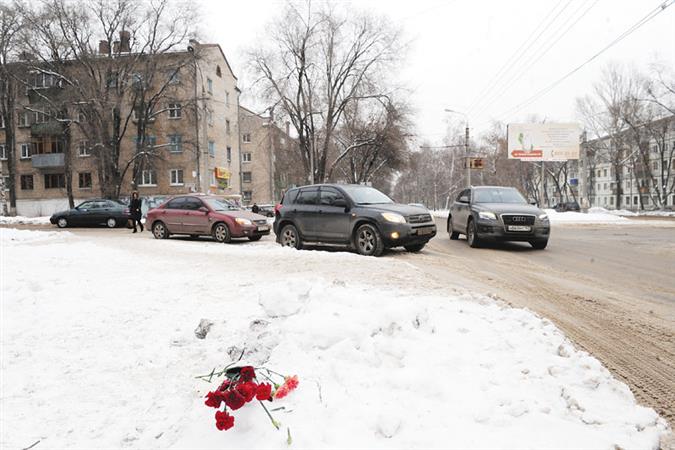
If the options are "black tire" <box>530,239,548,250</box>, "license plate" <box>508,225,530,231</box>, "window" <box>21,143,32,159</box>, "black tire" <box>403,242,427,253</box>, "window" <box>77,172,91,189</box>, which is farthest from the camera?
"window" <box>21,143,32,159</box>

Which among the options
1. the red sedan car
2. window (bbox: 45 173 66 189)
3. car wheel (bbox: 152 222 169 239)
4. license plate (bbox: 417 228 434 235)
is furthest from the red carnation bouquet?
window (bbox: 45 173 66 189)

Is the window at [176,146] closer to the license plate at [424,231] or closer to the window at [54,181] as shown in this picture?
the window at [54,181]

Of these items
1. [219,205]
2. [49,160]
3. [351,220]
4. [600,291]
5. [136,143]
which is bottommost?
[600,291]

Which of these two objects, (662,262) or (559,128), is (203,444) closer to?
(662,262)

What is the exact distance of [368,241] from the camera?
986 cm

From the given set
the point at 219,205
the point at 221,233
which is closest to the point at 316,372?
the point at 221,233

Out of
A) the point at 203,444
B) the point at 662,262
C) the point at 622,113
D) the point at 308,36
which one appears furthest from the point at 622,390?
A: the point at 622,113

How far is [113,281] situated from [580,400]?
596cm

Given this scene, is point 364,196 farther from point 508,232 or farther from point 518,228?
point 518,228

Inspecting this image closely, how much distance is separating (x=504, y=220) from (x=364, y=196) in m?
3.51

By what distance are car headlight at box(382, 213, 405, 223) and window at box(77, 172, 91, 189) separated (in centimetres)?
3861

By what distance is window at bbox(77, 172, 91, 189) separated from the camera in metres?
40.1

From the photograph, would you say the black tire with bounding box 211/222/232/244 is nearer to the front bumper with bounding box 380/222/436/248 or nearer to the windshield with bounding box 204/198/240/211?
the windshield with bounding box 204/198/240/211

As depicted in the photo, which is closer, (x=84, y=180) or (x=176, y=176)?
(x=176, y=176)
